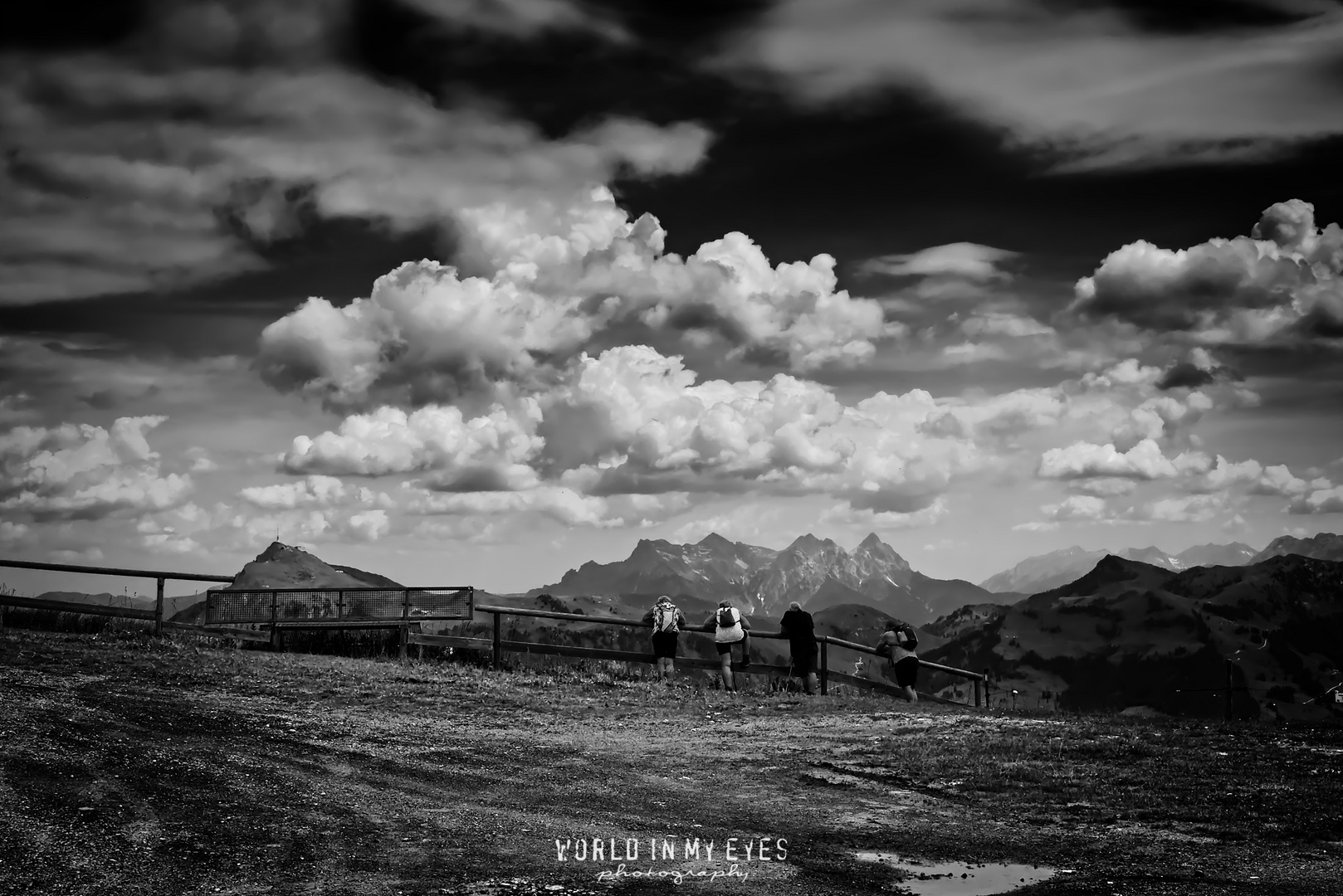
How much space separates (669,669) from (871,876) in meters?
15.1

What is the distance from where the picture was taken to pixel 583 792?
11.6 meters

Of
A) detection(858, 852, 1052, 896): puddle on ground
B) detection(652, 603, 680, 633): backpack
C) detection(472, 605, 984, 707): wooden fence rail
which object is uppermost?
detection(652, 603, 680, 633): backpack

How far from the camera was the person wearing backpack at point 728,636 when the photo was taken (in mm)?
22250

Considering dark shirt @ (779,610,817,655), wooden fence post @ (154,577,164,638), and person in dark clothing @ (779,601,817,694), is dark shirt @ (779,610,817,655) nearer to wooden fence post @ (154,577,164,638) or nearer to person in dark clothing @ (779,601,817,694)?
person in dark clothing @ (779,601,817,694)

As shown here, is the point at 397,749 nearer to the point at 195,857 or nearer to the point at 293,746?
the point at 293,746

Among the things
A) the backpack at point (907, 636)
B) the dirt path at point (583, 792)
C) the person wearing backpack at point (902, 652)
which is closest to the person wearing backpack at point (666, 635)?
the person wearing backpack at point (902, 652)

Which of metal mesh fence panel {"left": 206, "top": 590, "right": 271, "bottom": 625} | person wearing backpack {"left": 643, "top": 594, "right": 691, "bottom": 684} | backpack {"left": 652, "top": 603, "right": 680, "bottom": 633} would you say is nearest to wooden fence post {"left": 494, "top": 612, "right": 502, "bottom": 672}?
person wearing backpack {"left": 643, "top": 594, "right": 691, "bottom": 684}

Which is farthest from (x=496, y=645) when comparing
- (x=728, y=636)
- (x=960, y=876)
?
(x=960, y=876)

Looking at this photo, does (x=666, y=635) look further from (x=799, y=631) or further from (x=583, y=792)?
(x=583, y=792)

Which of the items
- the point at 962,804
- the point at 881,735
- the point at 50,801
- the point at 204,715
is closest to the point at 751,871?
the point at 962,804

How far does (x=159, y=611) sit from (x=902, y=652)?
15091mm

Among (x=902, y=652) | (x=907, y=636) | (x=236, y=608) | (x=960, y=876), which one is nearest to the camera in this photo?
(x=960, y=876)

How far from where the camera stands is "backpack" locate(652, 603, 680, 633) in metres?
23.8

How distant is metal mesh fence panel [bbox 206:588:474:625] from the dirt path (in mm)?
6678
